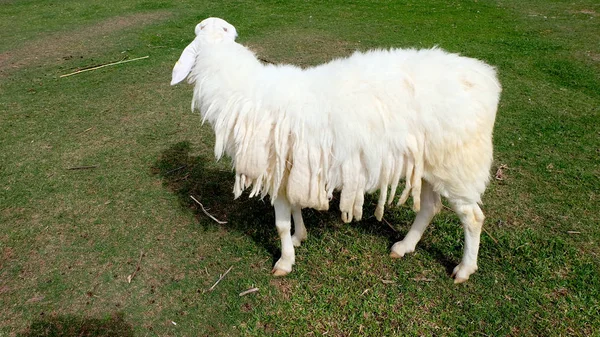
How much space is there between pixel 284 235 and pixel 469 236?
53.3 inches

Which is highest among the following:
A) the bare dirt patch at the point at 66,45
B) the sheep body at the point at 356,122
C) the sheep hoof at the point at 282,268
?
the sheep body at the point at 356,122

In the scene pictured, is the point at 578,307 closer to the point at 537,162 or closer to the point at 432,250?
the point at 432,250

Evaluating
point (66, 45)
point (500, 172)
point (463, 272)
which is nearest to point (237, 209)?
point (463, 272)

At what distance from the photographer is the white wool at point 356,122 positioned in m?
2.41

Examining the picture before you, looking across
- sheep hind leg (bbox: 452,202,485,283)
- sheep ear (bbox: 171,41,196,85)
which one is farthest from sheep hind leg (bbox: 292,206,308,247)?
sheep ear (bbox: 171,41,196,85)

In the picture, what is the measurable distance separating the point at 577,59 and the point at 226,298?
22.9 feet

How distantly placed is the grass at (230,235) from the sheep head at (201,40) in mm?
1506

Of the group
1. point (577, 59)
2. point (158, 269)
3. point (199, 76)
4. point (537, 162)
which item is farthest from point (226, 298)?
point (577, 59)

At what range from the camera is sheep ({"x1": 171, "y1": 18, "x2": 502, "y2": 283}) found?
7.92 feet

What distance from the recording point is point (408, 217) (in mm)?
3748

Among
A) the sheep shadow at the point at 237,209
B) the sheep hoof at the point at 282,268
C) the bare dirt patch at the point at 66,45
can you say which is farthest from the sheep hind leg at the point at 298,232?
the bare dirt patch at the point at 66,45

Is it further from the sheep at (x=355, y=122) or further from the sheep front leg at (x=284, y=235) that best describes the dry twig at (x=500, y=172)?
the sheep front leg at (x=284, y=235)

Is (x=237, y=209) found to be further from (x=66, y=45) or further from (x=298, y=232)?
(x=66, y=45)

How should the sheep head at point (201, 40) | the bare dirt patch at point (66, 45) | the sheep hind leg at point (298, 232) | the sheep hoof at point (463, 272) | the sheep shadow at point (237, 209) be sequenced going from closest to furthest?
the sheep head at point (201, 40), the sheep hoof at point (463, 272), the sheep hind leg at point (298, 232), the sheep shadow at point (237, 209), the bare dirt patch at point (66, 45)
